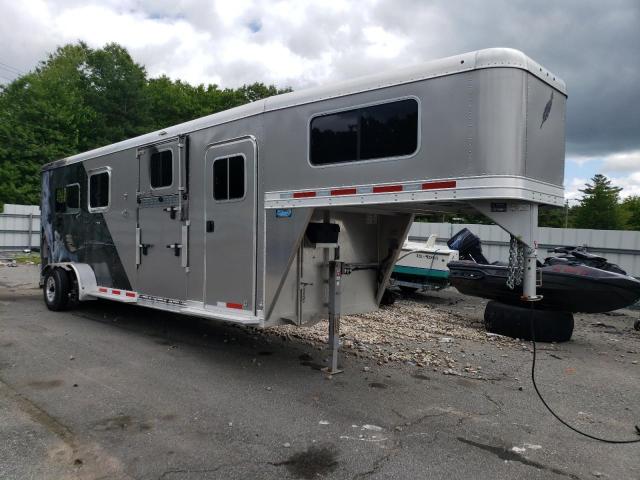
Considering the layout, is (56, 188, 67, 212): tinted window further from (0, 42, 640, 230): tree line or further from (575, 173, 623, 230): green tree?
(575, 173, 623, 230): green tree

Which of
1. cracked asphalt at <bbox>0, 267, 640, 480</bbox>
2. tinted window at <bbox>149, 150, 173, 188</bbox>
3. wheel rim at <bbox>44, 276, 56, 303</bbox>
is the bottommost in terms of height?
cracked asphalt at <bbox>0, 267, 640, 480</bbox>

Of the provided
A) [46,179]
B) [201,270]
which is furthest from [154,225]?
[46,179]

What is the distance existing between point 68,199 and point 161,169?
3.30 meters

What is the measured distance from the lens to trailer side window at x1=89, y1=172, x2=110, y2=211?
819 centimetres

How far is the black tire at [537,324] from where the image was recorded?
7.86 meters

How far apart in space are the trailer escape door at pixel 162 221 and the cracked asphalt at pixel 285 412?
0.91 m

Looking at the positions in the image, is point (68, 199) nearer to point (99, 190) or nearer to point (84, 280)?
point (99, 190)

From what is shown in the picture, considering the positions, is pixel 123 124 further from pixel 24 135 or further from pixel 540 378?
pixel 540 378

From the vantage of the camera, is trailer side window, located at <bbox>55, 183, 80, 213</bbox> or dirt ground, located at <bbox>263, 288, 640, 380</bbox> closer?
dirt ground, located at <bbox>263, 288, 640, 380</bbox>

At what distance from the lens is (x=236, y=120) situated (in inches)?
234

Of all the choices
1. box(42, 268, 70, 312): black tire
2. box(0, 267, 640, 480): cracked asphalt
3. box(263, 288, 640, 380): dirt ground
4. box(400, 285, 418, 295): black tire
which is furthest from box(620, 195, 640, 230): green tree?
box(42, 268, 70, 312): black tire

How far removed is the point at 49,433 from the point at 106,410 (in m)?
0.56

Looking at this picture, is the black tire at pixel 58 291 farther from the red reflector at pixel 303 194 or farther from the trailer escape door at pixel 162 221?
the red reflector at pixel 303 194

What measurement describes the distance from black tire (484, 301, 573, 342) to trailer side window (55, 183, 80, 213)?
7.58 metres
